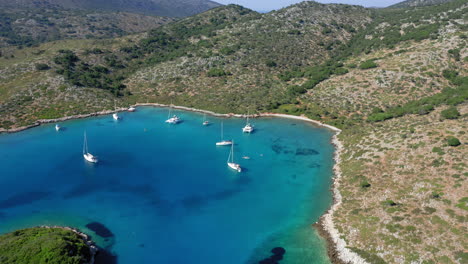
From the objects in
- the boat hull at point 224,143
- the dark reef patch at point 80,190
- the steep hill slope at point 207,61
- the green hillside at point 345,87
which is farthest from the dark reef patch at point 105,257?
the steep hill slope at point 207,61

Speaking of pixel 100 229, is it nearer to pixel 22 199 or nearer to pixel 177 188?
pixel 177 188

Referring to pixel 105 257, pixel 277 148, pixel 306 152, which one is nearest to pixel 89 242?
pixel 105 257

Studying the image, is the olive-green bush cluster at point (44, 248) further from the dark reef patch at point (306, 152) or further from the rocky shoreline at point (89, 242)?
the dark reef patch at point (306, 152)

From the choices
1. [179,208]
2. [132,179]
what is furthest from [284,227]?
[132,179]

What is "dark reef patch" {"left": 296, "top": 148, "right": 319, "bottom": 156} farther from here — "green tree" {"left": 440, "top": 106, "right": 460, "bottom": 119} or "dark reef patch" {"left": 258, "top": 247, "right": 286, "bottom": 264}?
"dark reef patch" {"left": 258, "top": 247, "right": 286, "bottom": 264}

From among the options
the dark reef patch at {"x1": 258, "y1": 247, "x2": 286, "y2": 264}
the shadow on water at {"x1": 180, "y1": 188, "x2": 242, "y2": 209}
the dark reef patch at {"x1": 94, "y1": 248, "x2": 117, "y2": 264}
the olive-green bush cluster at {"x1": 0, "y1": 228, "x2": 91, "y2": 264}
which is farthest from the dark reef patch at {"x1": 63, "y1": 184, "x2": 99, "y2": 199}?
the dark reef patch at {"x1": 258, "y1": 247, "x2": 286, "y2": 264}

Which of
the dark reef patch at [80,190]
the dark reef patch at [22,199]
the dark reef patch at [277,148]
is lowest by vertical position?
the dark reef patch at [22,199]
